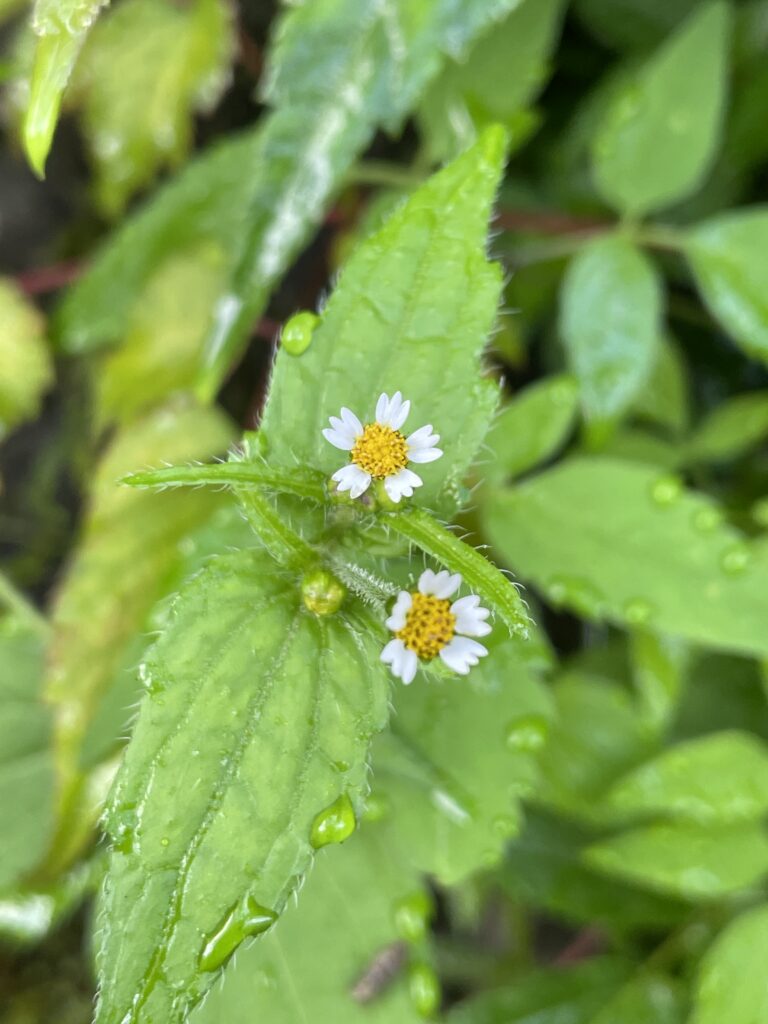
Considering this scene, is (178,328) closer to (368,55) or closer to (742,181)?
(368,55)

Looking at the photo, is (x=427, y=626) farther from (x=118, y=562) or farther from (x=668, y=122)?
(x=668, y=122)

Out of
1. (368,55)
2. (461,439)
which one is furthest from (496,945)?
(368,55)

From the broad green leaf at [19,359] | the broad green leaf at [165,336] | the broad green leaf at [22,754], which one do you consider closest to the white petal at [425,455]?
the broad green leaf at [165,336]

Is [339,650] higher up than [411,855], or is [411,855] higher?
[339,650]

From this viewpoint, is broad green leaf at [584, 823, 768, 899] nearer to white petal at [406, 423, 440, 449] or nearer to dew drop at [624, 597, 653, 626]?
dew drop at [624, 597, 653, 626]

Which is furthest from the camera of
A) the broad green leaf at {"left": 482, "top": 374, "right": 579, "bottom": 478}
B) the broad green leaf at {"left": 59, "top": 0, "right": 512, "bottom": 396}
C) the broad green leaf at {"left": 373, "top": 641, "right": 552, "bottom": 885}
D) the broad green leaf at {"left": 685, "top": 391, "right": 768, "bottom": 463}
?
the broad green leaf at {"left": 685, "top": 391, "right": 768, "bottom": 463}

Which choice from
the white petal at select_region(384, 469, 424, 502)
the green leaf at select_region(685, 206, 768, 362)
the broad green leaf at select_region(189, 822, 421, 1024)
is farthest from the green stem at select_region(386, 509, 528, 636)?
the green leaf at select_region(685, 206, 768, 362)
